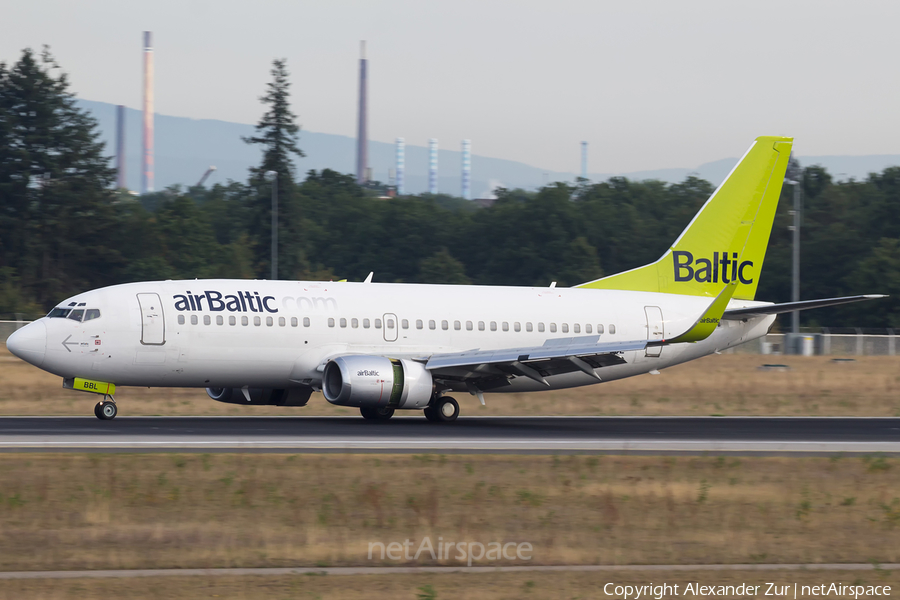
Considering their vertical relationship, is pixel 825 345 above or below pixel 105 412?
above

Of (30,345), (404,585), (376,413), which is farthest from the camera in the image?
(376,413)

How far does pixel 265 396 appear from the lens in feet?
112

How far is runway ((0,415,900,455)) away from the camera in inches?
962

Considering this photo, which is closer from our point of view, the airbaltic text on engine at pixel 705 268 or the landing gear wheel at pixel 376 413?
the landing gear wheel at pixel 376 413

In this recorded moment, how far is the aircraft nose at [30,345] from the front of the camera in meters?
29.7

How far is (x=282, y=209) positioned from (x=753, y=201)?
213 feet

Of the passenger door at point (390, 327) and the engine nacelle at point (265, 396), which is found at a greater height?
the passenger door at point (390, 327)

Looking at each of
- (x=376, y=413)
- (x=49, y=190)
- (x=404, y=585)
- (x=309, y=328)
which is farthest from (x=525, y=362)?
(x=49, y=190)

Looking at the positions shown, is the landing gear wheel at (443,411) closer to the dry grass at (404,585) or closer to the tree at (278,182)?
the dry grass at (404,585)

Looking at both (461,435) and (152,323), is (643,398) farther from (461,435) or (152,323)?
(152,323)

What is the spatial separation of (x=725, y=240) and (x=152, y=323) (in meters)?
19.3

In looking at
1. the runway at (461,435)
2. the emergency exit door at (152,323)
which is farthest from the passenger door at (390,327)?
the emergency exit door at (152,323)

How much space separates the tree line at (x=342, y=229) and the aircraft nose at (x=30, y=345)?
159 ft

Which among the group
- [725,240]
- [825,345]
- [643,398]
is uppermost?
[725,240]
